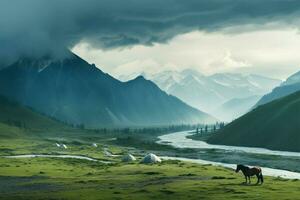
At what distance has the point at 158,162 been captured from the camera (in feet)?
545

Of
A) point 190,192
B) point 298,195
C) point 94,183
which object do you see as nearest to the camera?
point 298,195

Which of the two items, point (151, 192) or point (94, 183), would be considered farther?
point (94, 183)

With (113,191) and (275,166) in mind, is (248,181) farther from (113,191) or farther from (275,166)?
(275,166)

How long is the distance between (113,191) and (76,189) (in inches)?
364

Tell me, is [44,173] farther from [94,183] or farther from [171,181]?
[171,181]

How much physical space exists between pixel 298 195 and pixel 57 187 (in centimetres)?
4738

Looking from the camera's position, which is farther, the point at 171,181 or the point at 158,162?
the point at 158,162

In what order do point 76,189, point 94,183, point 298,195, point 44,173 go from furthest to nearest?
point 44,173
point 94,183
point 76,189
point 298,195

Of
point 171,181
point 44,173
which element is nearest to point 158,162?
point 44,173

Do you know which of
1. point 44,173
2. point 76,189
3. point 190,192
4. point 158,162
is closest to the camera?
point 190,192

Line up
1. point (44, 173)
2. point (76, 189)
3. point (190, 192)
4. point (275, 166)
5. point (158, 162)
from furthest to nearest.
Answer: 1. point (275, 166)
2. point (158, 162)
3. point (44, 173)
4. point (76, 189)
5. point (190, 192)

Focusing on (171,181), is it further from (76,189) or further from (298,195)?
(298,195)

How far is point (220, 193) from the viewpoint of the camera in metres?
82.9

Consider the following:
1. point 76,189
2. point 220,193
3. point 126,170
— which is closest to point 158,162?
point 126,170
